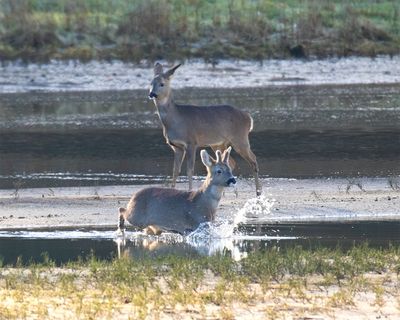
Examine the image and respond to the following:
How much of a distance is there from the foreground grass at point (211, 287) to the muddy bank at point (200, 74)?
66.7ft

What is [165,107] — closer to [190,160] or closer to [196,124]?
[196,124]

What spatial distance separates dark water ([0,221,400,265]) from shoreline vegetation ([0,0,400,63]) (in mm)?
19769

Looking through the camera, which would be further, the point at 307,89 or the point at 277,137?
the point at 307,89

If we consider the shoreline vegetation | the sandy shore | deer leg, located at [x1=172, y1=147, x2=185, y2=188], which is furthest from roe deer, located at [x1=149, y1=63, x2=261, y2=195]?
the shoreline vegetation

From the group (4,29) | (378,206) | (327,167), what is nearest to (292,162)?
(327,167)

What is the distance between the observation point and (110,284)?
10.6 m

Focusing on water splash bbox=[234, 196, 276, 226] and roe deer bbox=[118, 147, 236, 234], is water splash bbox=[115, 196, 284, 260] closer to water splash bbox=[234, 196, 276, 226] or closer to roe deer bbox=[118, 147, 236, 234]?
water splash bbox=[234, 196, 276, 226]

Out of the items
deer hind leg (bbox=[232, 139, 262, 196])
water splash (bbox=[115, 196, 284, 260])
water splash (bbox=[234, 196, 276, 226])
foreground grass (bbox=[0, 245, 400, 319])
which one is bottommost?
deer hind leg (bbox=[232, 139, 262, 196])

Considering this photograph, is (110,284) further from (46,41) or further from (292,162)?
(46,41)

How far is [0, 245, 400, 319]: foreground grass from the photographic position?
952 centimetres

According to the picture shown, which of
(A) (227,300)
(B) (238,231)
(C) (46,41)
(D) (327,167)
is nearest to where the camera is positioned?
(A) (227,300)

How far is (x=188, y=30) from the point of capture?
37375mm

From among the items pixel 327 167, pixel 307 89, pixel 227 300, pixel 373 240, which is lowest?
pixel 307 89

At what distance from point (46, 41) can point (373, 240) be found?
905 inches
